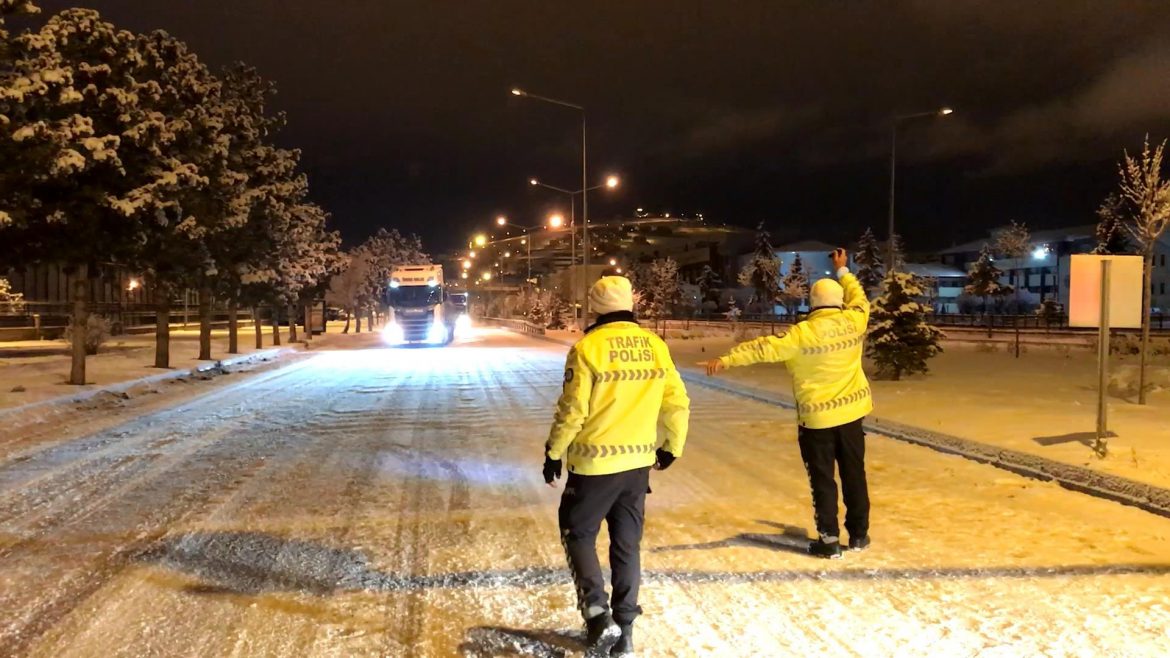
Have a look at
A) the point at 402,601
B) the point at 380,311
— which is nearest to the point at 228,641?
the point at 402,601

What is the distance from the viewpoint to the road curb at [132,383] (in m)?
14.3

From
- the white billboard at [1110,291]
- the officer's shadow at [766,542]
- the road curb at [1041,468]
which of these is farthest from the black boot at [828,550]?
the white billboard at [1110,291]

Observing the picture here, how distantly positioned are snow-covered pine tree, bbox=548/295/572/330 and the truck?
23.9 meters

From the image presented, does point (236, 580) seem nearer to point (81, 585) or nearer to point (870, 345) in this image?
point (81, 585)

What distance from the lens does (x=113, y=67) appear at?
17422mm

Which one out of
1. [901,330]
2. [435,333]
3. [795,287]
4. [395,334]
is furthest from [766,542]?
[795,287]

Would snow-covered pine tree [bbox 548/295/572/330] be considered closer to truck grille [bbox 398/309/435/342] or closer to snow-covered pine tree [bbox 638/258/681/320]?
snow-covered pine tree [bbox 638/258/681/320]

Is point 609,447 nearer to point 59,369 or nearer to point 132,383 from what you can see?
point 132,383

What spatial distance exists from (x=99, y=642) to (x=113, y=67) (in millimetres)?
16112

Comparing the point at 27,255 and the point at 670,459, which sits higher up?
the point at 27,255

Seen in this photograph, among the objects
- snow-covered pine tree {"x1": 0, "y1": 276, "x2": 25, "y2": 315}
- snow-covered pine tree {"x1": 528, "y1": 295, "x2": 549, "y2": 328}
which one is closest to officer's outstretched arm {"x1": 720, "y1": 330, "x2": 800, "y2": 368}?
snow-covered pine tree {"x1": 0, "y1": 276, "x2": 25, "y2": 315}

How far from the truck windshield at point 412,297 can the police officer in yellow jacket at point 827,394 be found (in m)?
38.7

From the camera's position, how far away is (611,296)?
174 inches

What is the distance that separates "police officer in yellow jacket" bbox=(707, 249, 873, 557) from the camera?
5.95m
